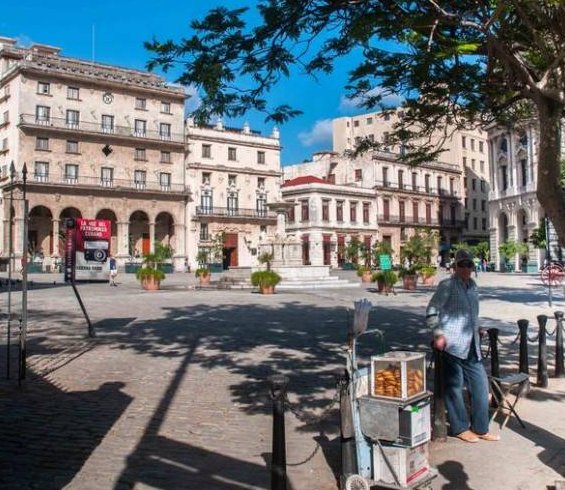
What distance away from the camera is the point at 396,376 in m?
4.20

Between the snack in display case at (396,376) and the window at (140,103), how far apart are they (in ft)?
171

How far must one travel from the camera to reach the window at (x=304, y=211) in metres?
59.9

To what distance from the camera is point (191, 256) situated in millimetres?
54375

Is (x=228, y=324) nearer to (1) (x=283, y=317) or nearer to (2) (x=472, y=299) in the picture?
(1) (x=283, y=317)

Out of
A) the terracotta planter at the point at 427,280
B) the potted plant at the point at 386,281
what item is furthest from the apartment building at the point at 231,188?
the potted plant at the point at 386,281

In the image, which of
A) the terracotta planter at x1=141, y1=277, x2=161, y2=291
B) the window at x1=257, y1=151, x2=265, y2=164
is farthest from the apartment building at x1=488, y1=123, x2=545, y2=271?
the terracotta planter at x1=141, y1=277, x2=161, y2=291

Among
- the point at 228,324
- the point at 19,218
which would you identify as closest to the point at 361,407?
the point at 228,324

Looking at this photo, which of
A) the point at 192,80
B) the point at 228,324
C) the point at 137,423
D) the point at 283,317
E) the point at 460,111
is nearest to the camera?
the point at 137,423

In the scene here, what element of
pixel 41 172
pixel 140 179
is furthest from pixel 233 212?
pixel 41 172

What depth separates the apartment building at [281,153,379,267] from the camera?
2347 inches

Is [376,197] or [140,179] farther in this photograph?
[376,197]

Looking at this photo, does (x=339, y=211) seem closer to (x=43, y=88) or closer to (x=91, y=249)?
(x=43, y=88)

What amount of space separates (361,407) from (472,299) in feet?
6.08

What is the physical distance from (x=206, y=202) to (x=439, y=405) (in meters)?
51.3
